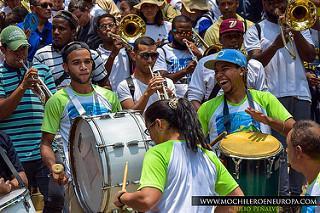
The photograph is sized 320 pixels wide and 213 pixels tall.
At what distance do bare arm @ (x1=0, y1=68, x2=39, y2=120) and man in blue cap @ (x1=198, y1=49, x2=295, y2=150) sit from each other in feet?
4.83

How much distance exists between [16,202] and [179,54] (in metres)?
4.39

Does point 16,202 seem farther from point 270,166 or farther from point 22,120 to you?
point 22,120

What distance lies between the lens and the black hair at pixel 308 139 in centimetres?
471

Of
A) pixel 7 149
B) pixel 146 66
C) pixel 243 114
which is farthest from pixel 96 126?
pixel 146 66

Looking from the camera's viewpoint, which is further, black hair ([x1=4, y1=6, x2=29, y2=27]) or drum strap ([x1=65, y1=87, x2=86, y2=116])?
black hair ([x1=4, y1=6, x2=29, y2=27])

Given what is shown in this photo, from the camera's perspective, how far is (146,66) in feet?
26.2

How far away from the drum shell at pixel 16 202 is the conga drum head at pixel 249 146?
1722 millimetres

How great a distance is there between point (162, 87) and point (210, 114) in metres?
0.80

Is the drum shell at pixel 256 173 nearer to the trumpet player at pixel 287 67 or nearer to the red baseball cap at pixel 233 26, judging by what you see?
the trumpet player at pixel 287 67

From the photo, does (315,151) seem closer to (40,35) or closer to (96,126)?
(96,126)

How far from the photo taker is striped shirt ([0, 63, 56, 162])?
7359 mm

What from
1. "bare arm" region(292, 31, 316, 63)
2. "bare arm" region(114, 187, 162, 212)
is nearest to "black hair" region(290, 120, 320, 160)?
"bare arm" region(114, 187, 162, 212)

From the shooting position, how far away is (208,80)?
784 centimetres

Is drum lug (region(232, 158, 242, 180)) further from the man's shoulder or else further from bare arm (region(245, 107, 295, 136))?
the man's shoulder
